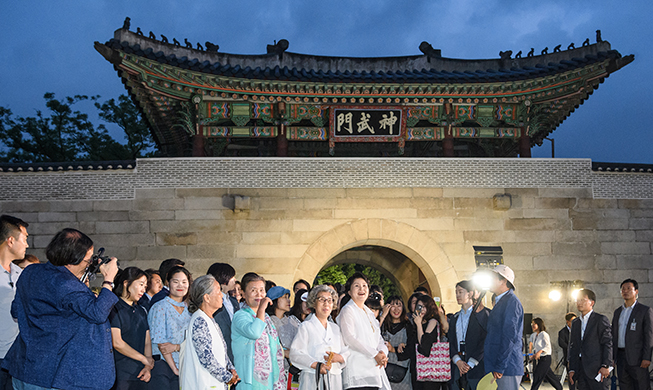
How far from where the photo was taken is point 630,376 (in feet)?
23.2

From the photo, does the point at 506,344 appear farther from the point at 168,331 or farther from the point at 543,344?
the point at 543,344

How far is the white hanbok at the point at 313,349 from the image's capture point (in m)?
5.18

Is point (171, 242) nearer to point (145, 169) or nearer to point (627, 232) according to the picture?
point (145, 169)

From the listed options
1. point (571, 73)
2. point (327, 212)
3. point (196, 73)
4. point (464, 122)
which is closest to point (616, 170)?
point (571, 73)

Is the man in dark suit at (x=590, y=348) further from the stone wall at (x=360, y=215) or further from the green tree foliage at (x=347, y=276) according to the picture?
the green tree foliage at (x=347, y=276)

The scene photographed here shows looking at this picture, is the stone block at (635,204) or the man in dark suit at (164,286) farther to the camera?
the stone block at (635,204)

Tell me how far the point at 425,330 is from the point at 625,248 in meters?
7.70

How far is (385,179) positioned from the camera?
39.0 feet

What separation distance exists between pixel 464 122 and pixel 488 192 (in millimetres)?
2586

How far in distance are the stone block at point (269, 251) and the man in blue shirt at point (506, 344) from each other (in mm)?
6228

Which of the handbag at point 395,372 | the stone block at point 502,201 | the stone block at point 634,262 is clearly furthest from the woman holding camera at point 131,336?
the stone block at point 634,262

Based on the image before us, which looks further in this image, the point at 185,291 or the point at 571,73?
the point at 571,73

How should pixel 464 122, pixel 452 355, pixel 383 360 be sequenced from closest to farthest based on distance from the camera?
pixel 383 360
pixel 452 355
pixel 464 122

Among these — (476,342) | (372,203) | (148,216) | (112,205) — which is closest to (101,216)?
(112,205)
